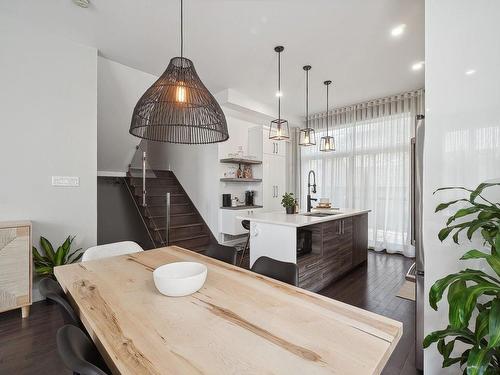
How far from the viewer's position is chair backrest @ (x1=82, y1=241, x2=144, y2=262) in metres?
1.92

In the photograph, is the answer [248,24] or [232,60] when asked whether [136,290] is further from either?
[232,60]

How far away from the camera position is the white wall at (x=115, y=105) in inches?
134

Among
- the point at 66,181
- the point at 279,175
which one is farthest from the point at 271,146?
the point at 66,181

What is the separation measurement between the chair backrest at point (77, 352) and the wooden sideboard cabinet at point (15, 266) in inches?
80.3

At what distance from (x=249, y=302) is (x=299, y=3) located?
8.46 feet

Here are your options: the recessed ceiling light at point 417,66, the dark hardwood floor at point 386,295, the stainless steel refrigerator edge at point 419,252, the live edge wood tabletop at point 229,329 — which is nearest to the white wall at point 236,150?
the dark hardwood floor at point 386,295

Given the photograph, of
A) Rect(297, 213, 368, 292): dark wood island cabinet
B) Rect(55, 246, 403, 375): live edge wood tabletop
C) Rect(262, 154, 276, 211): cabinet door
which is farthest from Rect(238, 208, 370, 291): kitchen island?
Rect(262, 154, 276, 211): cabinet door

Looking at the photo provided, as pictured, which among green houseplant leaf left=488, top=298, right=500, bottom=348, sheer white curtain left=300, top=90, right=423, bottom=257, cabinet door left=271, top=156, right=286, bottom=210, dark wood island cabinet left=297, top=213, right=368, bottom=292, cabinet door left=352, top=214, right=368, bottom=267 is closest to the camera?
green houseplant leaf left=488, top=298, right=500, bottom=348

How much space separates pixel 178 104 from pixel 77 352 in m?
1.21

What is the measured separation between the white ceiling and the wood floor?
9.90 ft

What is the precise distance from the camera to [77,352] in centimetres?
77

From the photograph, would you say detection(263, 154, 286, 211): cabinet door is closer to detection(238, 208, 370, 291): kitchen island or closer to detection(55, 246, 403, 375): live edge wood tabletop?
detection(238, 208, 370, 291): kitchen island

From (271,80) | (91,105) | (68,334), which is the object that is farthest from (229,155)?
(68,334)

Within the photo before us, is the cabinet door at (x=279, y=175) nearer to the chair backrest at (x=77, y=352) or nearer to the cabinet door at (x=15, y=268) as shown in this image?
the cabinet door at (x=15, y=268)
